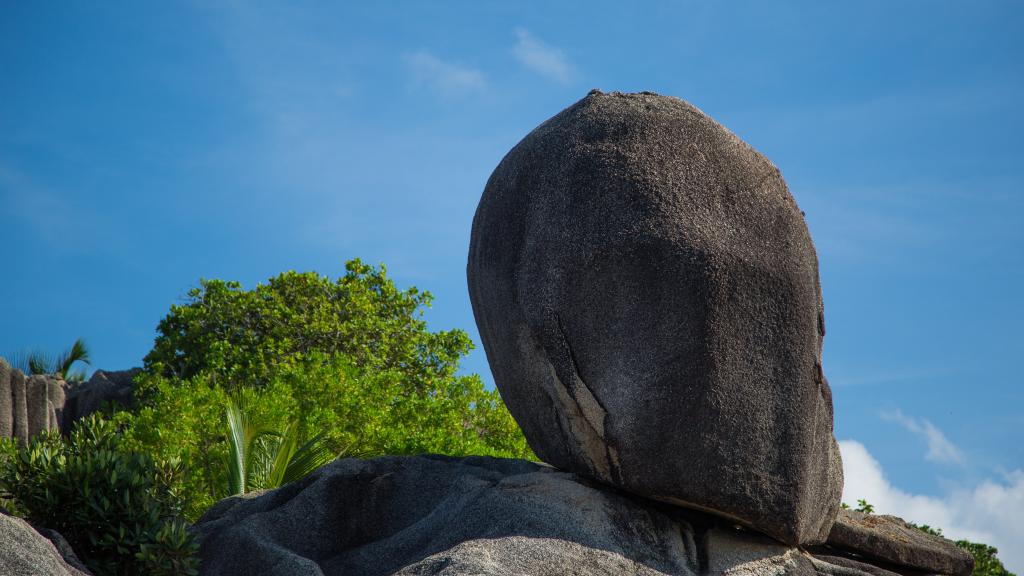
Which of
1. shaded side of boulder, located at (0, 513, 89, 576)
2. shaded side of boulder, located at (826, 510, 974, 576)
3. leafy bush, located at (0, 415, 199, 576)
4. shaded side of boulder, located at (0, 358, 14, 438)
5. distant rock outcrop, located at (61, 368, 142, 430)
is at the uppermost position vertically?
distant rock outcrop, located at (61, 368, 142, 430)

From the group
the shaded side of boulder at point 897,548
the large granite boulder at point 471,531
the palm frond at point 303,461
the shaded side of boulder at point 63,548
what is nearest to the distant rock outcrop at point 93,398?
the palm frond at point 303,461

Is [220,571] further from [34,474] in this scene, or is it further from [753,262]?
[753,262]

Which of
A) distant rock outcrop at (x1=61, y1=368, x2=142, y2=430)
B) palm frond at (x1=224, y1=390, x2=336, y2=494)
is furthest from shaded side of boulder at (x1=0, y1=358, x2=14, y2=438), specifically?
palm frond at (x1=224, y1=390, x2=336, y2=494)

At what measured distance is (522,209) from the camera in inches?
318

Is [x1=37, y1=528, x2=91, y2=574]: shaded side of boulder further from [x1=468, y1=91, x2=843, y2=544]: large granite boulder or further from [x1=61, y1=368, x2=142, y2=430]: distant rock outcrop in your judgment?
[x1=61, y1=368, x2=142, y2=430]: distant rock outcrop

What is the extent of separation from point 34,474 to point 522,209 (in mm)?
4393

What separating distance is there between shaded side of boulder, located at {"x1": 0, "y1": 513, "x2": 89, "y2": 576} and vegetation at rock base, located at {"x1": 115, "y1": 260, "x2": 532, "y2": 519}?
673cm

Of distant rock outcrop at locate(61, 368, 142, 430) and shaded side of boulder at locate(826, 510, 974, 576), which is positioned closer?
shaded side of boulder at locate(826, 510, 974, 576)

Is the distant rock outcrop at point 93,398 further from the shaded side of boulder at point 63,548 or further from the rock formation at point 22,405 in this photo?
the shaded side of boulder at point 63,548

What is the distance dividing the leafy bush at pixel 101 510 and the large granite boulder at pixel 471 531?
2.29 ft

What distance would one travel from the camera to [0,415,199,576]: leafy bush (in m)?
7.77

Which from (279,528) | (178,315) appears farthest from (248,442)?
(178,315)

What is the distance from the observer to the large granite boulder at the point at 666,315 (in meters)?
7.47

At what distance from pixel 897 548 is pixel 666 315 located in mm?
3466
